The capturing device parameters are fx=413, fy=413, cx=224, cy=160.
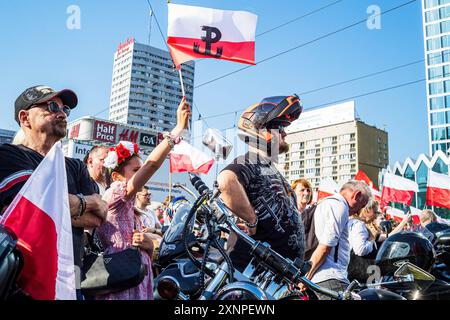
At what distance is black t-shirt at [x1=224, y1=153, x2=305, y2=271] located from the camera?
2242 millimetres

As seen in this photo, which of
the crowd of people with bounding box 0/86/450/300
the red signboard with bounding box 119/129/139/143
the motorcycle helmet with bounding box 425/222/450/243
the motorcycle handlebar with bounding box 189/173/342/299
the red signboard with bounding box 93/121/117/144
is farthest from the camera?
the red signboard with bounding box 119/129/139/143

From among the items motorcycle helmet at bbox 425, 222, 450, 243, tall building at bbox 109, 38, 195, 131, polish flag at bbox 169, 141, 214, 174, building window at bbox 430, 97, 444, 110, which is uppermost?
building window at bbox 430, 97, 444, 110

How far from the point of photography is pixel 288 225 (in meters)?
2.31

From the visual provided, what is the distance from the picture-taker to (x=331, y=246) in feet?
9.67

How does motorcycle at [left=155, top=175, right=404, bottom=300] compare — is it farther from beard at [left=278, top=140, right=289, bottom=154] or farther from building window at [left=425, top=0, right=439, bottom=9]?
building window at [left=425, top=0, right=439, bottom=9]

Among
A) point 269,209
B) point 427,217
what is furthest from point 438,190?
point 269,209

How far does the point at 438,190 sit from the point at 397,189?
1.41 m

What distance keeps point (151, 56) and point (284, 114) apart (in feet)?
134

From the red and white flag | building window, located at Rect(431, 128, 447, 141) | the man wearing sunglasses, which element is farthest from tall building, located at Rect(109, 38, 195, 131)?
building window, located at Rect(431, 128, 447, 141)

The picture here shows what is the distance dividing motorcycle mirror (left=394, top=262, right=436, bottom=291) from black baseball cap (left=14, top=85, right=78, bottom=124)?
216 cm

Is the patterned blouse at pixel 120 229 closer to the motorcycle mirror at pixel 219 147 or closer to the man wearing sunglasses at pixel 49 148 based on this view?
the man wearing sunglasses at pixel 49 148

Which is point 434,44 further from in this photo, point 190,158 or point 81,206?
point 81,206
